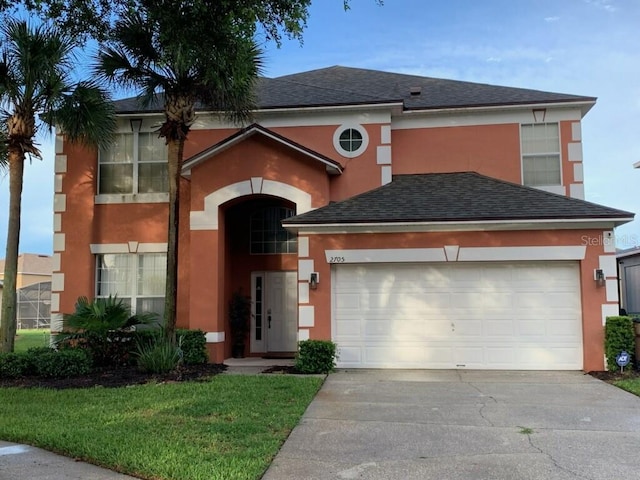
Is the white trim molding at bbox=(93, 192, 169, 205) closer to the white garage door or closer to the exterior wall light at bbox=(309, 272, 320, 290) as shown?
the exterior wall light at bbox=(309, 272, 320, 290)

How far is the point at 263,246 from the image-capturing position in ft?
49.3

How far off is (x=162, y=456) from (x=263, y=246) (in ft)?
31.6

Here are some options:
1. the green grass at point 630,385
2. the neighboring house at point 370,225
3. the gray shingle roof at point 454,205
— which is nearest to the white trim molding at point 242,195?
the neighboring house at point 370,225

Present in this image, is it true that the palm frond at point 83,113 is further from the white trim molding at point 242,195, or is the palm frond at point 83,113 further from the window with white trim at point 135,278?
the window with white trim at point 135,278

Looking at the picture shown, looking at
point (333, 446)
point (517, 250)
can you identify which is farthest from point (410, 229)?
point (333, 446)

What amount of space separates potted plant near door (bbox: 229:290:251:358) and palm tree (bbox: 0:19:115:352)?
200 inches

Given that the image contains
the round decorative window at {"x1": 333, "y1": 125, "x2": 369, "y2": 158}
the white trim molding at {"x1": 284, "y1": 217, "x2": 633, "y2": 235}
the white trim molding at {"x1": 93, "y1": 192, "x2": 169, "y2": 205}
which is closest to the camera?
the white trim molding at {"x1": 284, "y1": 217, "x2": 633, "y2": 235}

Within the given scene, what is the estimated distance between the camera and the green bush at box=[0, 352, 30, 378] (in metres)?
10.6

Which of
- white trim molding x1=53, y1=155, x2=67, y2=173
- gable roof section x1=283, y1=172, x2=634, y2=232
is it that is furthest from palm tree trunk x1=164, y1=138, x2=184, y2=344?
white trim molding x1=53, y1=155, x2=67, y2=173

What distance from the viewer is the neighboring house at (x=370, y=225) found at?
11742mm

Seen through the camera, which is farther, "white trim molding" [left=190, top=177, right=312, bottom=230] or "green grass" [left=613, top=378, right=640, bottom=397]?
"white trim molding" [left=190, top=177, right=312, bottom=230]

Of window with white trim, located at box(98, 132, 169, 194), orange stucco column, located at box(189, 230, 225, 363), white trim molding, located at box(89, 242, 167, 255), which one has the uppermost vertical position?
window with white trim, located at box(98, 132, 169, 194)

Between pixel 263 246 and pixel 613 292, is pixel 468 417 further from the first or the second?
pixel 263 246

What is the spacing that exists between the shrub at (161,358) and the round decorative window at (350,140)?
21.1ft
